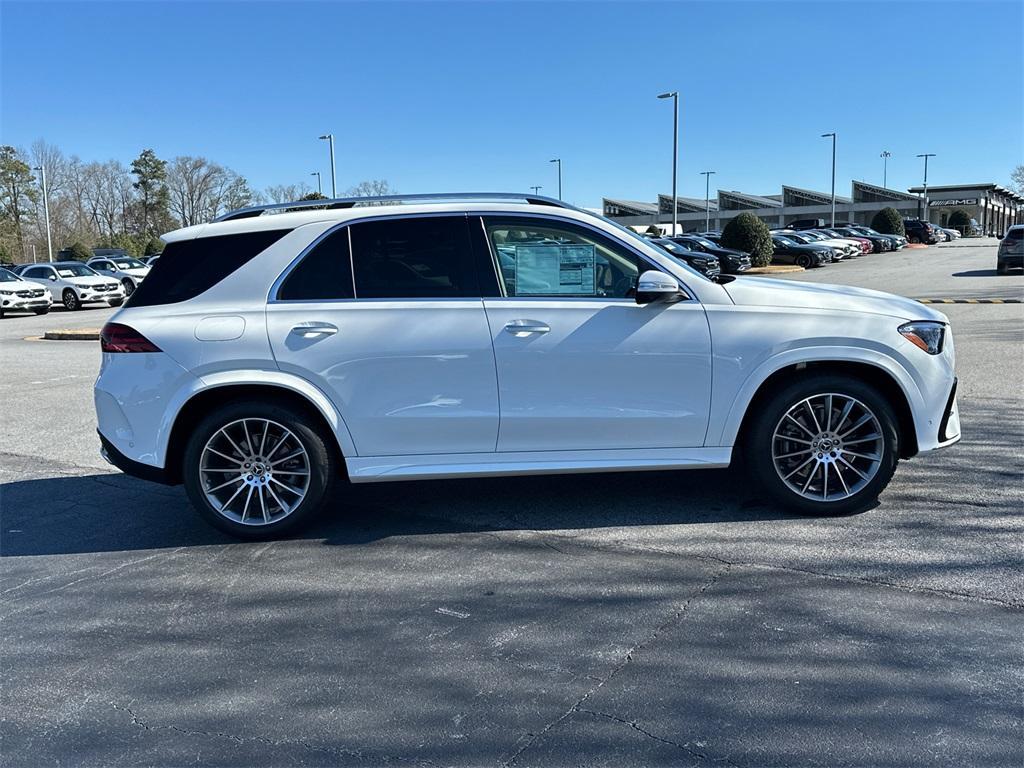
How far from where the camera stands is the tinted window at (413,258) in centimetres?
484

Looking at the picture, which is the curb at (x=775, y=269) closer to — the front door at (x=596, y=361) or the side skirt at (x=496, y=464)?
the front door at (x=596, y=361)

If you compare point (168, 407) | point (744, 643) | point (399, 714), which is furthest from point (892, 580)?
point (168, 407)

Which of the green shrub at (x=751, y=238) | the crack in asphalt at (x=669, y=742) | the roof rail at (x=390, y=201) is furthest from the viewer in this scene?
the green shrub at (x=751, y=238)

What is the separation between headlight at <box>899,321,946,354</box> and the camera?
489 cm

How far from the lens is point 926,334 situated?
4934 mm

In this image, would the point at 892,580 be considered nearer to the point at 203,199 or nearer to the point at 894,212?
the point at 894,212

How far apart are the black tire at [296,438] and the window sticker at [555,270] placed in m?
1.45

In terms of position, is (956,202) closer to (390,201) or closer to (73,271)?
(73,271)

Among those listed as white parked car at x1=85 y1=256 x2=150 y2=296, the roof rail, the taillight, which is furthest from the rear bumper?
white parked car at x1=85 y1=256 x2=150 y2=296

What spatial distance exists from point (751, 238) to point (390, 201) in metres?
32.4

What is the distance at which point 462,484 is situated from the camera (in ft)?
19.5

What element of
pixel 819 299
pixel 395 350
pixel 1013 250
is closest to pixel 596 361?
pixel 395 350

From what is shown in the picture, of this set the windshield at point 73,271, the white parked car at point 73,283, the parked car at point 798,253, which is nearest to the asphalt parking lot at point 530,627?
the white parked car at point 73,283

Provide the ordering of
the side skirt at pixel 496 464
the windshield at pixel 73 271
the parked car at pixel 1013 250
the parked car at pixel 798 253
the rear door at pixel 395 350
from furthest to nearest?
the parked car at pixel 798 253, the windshield at pixel 73 271, the parked car at pixel 1013 250, the side skirt at pixel 496 464, the rear door at pixel 395 350
